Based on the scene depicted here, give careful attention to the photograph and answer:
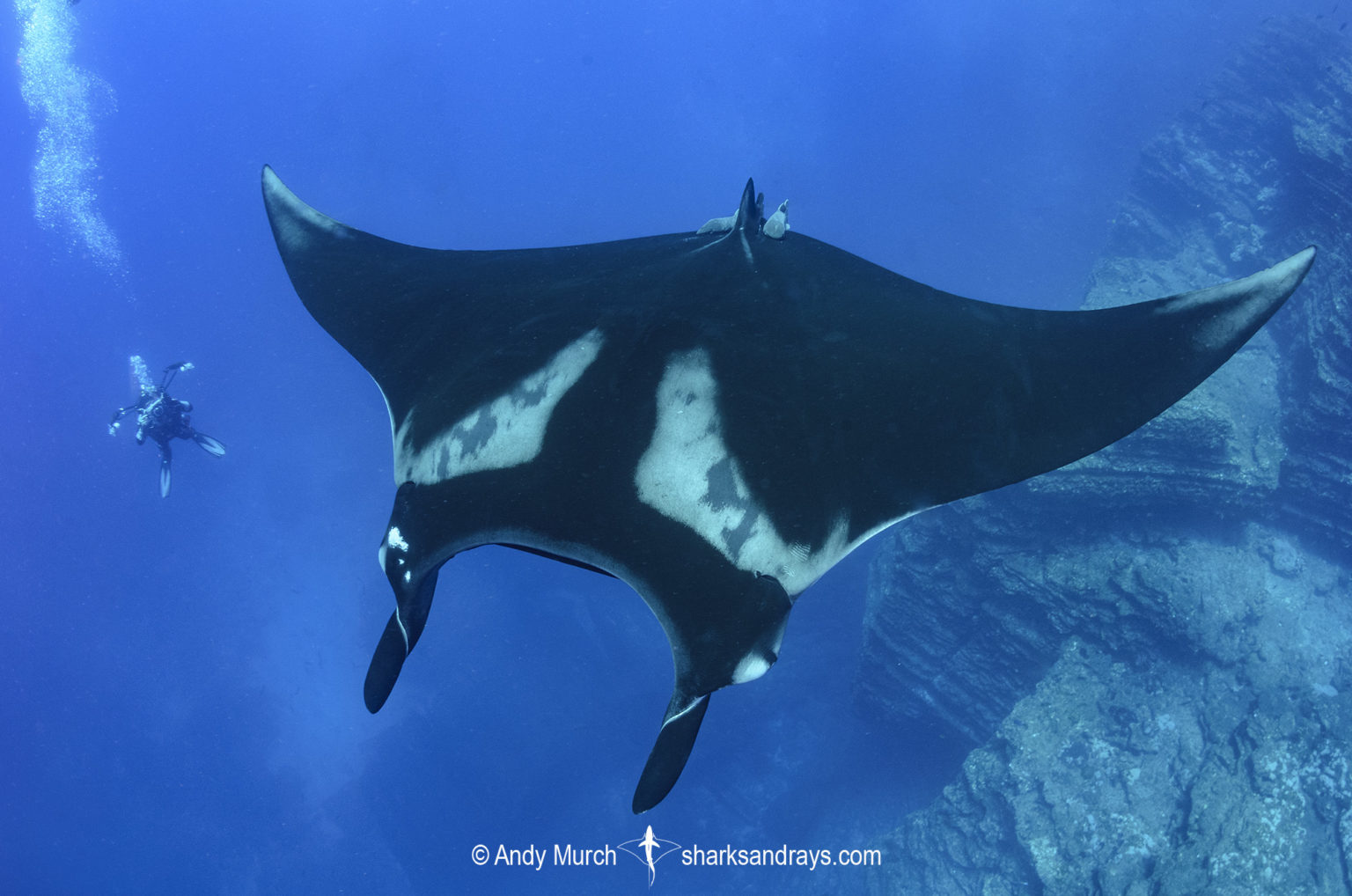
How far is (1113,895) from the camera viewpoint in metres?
8.74

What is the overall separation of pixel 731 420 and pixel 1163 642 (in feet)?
36.6

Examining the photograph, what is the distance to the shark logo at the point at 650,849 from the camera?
16781mm

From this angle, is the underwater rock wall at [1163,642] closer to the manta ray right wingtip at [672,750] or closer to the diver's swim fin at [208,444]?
the manta ray right wingtip at [672,750]

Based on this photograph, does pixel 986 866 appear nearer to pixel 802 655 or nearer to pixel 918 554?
pixel 918 554

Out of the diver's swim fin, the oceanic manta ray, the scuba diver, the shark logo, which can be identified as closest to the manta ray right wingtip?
the oceanic manta ray

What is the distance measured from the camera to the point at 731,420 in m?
1.96

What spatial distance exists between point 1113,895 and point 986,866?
260cm

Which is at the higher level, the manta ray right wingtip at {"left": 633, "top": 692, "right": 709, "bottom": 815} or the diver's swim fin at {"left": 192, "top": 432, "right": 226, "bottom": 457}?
the diver's swim fin at {"left": 192, "top": 432, "right": 226, "bottom": 457}

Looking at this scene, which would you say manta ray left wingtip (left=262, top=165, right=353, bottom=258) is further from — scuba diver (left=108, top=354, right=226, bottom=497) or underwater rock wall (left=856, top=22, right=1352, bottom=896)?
scuba diver (left=108, top=354, right=226, bottom=497)

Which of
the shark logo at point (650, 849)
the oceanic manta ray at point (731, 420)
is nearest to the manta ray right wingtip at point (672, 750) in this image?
the oceanic manta ray at point (731, 420)

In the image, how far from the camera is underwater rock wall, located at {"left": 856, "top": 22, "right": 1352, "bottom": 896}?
867cm

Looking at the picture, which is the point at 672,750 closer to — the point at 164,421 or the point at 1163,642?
the point at 1163,642

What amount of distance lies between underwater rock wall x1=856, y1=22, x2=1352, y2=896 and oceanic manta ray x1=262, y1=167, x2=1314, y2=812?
9645 mm

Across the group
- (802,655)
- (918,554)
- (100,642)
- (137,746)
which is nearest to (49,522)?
(100,642)
